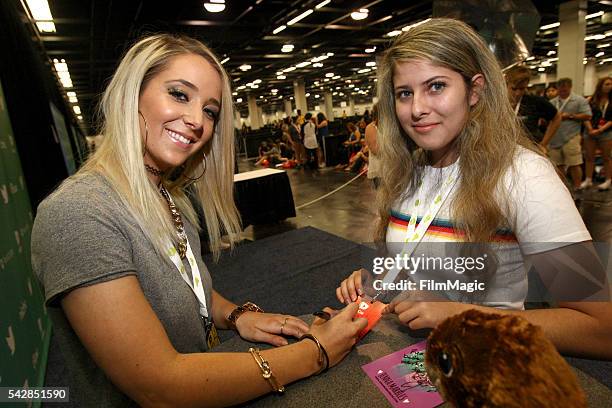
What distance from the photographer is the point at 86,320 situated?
72 cm

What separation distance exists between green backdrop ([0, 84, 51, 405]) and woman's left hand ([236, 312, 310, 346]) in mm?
1158

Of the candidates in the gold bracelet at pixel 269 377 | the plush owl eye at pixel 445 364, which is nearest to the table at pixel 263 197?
the gold bracelet at pixel 269 377

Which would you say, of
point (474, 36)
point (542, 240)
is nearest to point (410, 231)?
point (542, 240)

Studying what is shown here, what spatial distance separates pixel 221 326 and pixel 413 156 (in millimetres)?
990

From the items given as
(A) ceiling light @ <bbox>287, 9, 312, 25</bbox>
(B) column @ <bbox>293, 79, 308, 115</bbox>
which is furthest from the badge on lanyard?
(B) column @ <bbox>293, 79, 308, 115</bbox>

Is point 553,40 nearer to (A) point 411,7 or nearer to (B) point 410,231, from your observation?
(A) point 411,7

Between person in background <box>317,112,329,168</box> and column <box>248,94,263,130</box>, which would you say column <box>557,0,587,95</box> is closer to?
person in background <box>317,112,329,168</box>

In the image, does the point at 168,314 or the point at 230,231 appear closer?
the point at 168,314

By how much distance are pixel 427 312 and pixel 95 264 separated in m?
0.76

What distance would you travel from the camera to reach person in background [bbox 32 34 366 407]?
729 millimetres

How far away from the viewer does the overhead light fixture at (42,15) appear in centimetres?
600

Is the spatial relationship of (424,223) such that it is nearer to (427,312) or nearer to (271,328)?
(427,312)

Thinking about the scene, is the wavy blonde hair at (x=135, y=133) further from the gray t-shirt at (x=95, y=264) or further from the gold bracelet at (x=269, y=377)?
the gold bracelet at (x=269, y=377)

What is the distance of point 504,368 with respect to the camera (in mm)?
331
